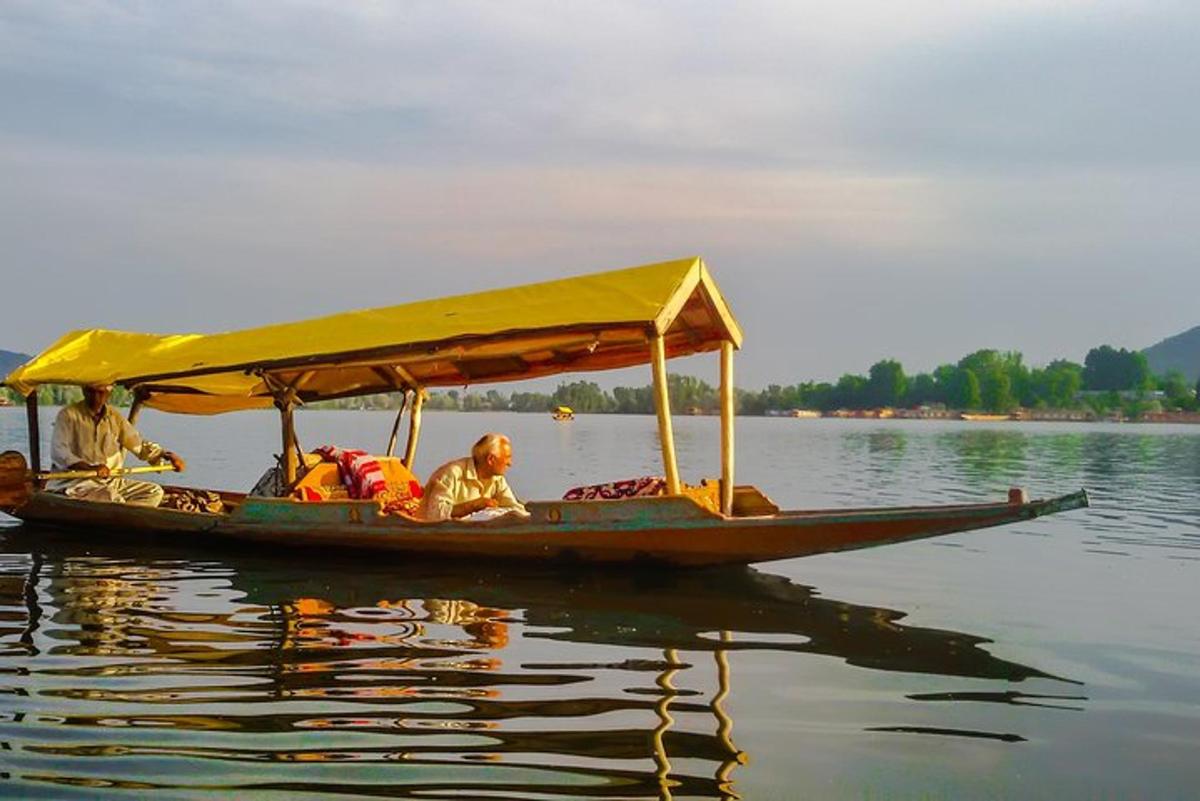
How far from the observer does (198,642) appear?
7.56 m

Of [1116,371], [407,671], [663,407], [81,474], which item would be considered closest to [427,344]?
[663,407]

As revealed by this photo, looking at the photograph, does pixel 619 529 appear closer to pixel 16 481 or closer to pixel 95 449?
pixel 95 449

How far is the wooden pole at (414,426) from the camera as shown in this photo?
42.5 feet

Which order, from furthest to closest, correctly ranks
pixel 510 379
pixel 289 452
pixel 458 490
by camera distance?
pixel 510 379, pixel 289 452, pixel 458 490

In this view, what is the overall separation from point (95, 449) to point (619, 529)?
6804 mm

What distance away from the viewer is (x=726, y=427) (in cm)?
1012

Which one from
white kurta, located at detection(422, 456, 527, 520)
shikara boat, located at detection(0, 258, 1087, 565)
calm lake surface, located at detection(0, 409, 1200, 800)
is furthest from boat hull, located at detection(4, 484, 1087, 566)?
calm lake surface, located at detection(0, 409, 1200, 800)

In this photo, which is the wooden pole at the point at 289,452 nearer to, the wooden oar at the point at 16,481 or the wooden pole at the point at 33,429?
the wooden oar at the point at 16,481

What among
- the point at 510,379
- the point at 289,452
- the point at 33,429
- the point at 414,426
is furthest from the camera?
the point at 33,429

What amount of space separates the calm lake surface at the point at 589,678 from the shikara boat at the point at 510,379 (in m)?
0.37

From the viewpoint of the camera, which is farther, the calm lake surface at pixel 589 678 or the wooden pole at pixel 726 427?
the wooden pole at pixel 726 427

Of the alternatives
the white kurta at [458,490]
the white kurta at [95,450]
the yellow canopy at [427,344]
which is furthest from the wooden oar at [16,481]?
the white kurta at [458,490]

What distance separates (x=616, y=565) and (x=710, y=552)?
0.90 meters

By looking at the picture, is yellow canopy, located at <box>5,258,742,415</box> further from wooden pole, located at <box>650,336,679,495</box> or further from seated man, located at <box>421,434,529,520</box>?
seated man, located at <box>421,434,529,520</box>
